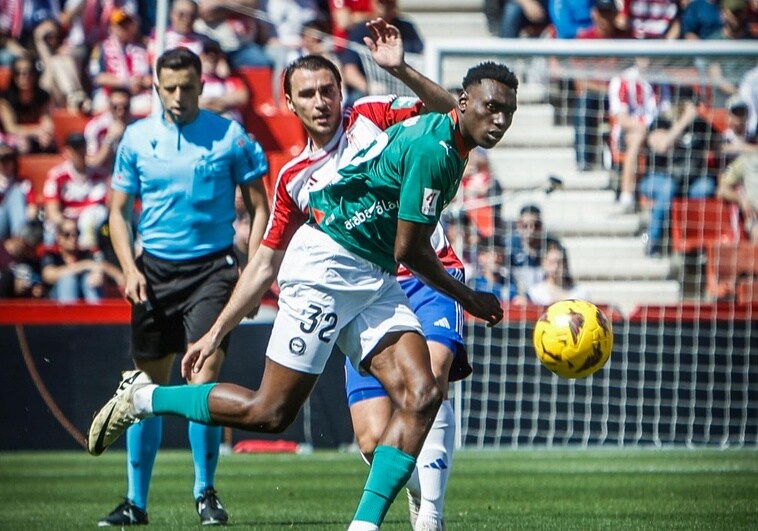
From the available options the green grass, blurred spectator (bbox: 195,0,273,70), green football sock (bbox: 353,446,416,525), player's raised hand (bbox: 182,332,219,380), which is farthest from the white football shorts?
blurred spectator (bbox: 195,0,273,70)

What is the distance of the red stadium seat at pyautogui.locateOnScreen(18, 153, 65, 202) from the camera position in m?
17.5

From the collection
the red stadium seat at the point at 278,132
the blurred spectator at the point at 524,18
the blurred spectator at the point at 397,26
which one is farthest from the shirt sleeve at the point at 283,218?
the blurred spectator at the point at 524,18

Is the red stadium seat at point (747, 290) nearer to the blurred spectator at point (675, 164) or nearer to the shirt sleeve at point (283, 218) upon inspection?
the blurred spectator at point (675, 164)

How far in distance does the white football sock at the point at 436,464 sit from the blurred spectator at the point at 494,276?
7600 millimetres

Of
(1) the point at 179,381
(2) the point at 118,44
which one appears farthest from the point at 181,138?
(2) the point at 118,44

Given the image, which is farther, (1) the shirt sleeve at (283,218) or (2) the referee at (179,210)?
(2) the referee at (179,210)

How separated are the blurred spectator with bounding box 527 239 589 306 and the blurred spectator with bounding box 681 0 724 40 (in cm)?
496

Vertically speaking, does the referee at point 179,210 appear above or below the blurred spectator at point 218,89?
below

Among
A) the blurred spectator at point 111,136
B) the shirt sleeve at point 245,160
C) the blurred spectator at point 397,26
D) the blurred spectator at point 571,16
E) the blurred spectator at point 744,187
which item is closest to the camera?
the shirt sleeve at point 245,160

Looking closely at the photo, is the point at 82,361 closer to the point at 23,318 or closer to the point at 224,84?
the point at 23,318

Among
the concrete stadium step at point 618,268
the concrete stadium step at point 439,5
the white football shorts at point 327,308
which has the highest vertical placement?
the concrete stadium step at point 439,5

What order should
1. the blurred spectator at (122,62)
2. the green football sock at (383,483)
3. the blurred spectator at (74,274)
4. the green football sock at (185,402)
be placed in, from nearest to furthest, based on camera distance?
the green football sock at (383,483)
the green football sock at (185,402)
the blurred spectator at (74,274)
the blurred spectator at (122,62)

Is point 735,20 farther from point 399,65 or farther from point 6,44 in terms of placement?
point 399,65

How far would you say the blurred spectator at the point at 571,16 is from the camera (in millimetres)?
17812
